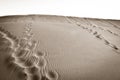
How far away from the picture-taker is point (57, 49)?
66.0 inches

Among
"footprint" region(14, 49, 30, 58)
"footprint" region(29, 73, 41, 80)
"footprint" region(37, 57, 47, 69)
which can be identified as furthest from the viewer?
"footprint" region(14, 49, 30, 58)

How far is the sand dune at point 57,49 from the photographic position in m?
1.37

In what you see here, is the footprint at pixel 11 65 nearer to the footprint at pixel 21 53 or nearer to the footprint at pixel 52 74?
the footprint at pixel 21 53

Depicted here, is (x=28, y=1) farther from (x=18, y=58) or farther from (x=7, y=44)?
(x=18, y=58)

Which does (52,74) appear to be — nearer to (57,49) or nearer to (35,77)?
(35,77)

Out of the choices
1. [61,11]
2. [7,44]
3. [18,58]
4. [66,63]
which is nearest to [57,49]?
[66,63]

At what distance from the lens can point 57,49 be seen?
168 cm

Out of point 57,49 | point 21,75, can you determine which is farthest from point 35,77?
point 57,49

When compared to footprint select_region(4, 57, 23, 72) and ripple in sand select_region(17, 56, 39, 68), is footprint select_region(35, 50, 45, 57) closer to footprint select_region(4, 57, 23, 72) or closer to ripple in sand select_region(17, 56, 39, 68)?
ripple in sand select_region(17, 56, 39, 68)

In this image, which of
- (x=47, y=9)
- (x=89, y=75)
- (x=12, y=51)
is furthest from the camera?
(x=47, y=9)

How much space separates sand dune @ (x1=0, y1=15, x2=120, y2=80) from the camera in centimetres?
137

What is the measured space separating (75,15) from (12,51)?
1200 millimetres

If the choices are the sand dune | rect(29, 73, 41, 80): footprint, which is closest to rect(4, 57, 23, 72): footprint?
the sand dune

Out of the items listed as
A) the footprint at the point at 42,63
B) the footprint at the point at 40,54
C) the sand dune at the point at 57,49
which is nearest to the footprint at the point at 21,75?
the sand dune at the point at 57,49
